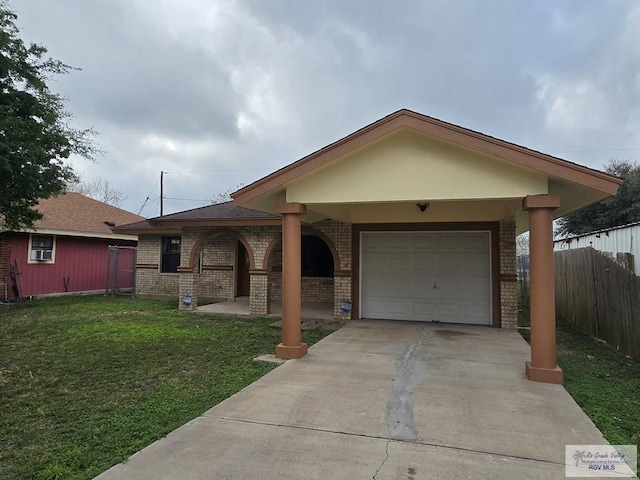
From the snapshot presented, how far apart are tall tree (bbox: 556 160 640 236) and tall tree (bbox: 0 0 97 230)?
18999mm

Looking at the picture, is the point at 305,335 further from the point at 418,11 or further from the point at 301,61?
the point at 301,61

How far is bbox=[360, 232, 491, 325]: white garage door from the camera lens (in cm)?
923

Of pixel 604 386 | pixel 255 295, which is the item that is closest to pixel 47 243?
pixel 255 295

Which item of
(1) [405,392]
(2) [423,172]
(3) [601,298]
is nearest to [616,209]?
(3) [601,298]

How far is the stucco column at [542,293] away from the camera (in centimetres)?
509

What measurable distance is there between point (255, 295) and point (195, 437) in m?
7.53

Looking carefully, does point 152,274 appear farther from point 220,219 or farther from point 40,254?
point 220,219

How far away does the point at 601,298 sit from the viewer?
309 inches

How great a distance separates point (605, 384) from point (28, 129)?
1209 cm

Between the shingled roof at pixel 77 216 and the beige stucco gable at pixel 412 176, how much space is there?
1319 cm

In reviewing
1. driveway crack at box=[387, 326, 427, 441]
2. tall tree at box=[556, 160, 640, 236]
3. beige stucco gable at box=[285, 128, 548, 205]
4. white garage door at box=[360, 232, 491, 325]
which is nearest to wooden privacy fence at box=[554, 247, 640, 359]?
white garage door at box=[360, 232, 491, 325]

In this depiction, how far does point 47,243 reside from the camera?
15383mm

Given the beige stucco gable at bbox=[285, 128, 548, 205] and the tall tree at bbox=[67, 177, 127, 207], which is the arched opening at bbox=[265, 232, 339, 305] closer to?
the beige stucco gable at bbox=[285, 128, 548, 205]

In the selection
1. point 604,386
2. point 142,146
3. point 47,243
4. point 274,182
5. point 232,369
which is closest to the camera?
point 604,386
